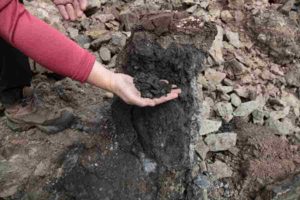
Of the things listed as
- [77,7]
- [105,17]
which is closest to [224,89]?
[105,17]

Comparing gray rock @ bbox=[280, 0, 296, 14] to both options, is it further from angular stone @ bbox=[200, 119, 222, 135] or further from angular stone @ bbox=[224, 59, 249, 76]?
angular stone @ bbox=[200, 119, 222, 135]

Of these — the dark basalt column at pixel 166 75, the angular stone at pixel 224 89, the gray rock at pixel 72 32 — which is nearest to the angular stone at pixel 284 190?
the dark basalt column at pixel 166 75

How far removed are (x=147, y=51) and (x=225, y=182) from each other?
123 cm

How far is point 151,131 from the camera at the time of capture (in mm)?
2613

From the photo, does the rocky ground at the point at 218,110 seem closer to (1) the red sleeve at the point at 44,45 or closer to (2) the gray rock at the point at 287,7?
(2) the gray rock at the point at 287,7

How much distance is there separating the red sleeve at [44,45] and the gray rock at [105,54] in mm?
1712

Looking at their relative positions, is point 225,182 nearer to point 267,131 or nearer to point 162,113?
point 267,131

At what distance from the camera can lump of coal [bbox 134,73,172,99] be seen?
2.34 m

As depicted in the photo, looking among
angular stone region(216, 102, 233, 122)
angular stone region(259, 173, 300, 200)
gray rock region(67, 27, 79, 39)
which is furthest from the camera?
gray rock region(67, 27, 79, 39)

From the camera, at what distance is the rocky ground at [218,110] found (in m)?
2.74

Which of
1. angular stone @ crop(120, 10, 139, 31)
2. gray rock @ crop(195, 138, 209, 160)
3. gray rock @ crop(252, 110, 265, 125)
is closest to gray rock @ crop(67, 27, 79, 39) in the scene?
angular stone @ crop(120, 10, 139, 31)

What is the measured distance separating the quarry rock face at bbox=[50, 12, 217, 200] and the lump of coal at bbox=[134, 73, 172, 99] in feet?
0.39

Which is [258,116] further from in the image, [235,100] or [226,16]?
[226,16]

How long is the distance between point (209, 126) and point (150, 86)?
1.17 meters
